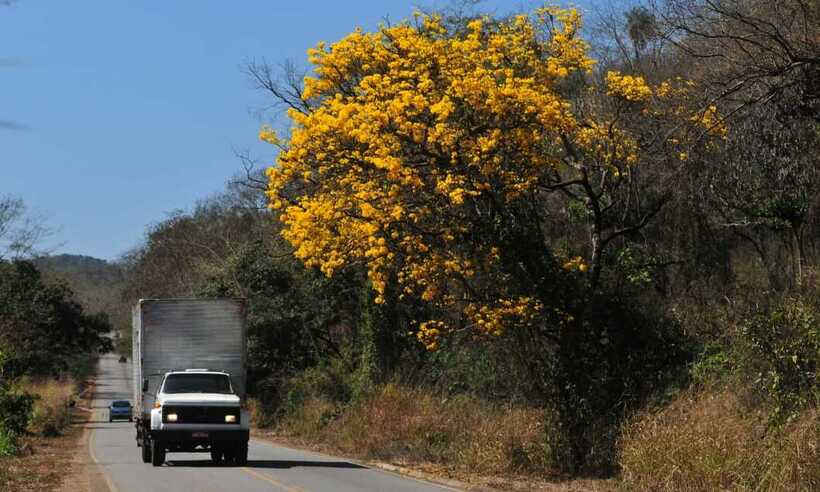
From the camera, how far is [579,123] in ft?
84.6

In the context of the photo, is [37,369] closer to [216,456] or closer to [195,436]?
[216,456]

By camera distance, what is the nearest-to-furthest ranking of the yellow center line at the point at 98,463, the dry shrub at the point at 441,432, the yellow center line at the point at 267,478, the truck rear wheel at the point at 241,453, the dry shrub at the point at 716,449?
the dry shrub at the point at 716,449 → the yellow center line at the point at 267,478 → the yellow center line at the point at 98,463 → the dry shrub at the point at 441,432 → the truck rear wheel at the point at 241,453

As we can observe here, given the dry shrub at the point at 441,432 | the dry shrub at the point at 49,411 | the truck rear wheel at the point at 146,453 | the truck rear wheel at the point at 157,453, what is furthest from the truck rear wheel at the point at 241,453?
the dry shrub at the point at 49,411

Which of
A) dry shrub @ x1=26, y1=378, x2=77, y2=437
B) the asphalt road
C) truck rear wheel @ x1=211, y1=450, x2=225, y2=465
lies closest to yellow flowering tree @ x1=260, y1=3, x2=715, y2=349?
the asphalt road

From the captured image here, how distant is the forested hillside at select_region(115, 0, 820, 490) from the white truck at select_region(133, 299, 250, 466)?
3.65m

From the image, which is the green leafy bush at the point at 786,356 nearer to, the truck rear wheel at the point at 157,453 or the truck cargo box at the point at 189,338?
the truck cargo box at the point at 189,338

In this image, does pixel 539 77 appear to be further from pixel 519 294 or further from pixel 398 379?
pixel 398 379

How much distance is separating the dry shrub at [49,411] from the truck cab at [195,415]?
805 inches

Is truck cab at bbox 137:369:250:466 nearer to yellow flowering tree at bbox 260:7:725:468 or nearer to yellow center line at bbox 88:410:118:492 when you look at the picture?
yellow center line at bbox 88:410:118:492

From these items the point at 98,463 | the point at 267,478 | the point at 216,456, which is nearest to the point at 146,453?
the point at 216,456

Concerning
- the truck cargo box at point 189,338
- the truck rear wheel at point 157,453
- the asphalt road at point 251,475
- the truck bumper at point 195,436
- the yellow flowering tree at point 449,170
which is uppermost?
the yellow flowering tree at point 449,170

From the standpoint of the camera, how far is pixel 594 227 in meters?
24.9

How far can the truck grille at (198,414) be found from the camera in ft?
81.3

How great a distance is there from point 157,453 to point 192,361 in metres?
2.32
